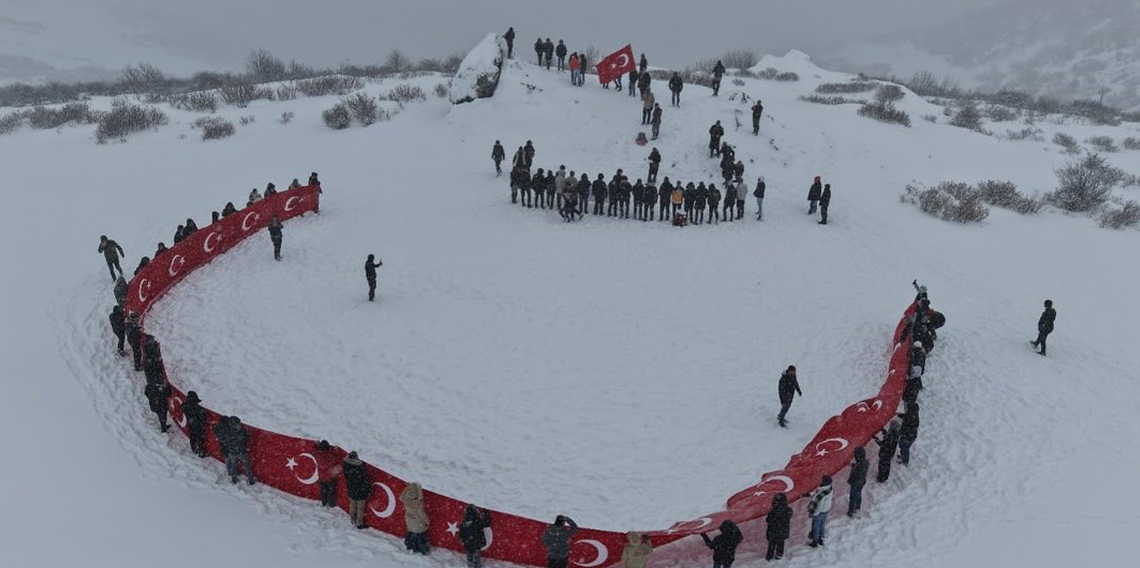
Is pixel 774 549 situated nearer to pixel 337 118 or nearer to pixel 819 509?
pixel 819 509

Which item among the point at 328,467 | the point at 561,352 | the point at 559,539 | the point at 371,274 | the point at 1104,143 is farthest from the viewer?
the point at 1104,143

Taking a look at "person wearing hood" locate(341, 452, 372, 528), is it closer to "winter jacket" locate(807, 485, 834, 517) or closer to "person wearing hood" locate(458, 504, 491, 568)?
"person wearing hood" locate(458, 504, 491, 568)

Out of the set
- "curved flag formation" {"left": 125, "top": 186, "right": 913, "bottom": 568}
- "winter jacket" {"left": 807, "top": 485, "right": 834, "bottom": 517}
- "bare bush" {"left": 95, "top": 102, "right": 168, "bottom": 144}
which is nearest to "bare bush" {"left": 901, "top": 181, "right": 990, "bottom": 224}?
"curved flag formation" {"left": 125, "top": 186, "right": 913, "bottom": 568}

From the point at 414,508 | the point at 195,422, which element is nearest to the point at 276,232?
the point at 195,422

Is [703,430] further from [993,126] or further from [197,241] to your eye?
[993,126]

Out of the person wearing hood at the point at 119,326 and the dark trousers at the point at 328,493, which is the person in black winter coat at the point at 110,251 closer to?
the person wearing hood at the point at 119,326
